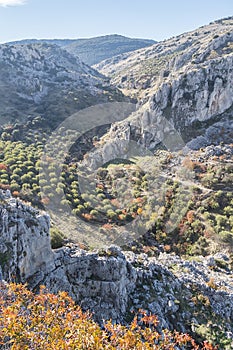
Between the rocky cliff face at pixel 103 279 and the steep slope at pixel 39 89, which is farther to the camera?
the steep slope at pixel 39 89

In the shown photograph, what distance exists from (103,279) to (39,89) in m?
76.3

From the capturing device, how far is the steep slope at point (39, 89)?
228ft

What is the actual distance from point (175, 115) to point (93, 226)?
33.0m

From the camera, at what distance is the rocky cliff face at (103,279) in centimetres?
1453

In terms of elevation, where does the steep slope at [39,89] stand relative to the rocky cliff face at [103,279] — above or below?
above

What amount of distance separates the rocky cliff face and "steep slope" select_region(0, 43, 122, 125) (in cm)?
5047

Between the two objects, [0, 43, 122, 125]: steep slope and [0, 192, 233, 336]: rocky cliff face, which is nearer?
[0, 192, 233, 336]: rocky cliff face

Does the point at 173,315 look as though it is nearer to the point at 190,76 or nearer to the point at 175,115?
the point at 175,115

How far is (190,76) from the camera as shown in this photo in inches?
2219

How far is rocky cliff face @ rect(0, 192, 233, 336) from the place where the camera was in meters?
14.5

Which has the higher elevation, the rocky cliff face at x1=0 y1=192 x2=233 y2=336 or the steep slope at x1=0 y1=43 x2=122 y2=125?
the steep slope at x1=0 y1=43 x2=122 y2=125

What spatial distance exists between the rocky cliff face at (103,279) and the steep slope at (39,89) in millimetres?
50475

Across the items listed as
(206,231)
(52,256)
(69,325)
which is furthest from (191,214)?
(69,325)

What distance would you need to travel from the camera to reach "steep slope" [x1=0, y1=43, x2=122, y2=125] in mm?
69562
